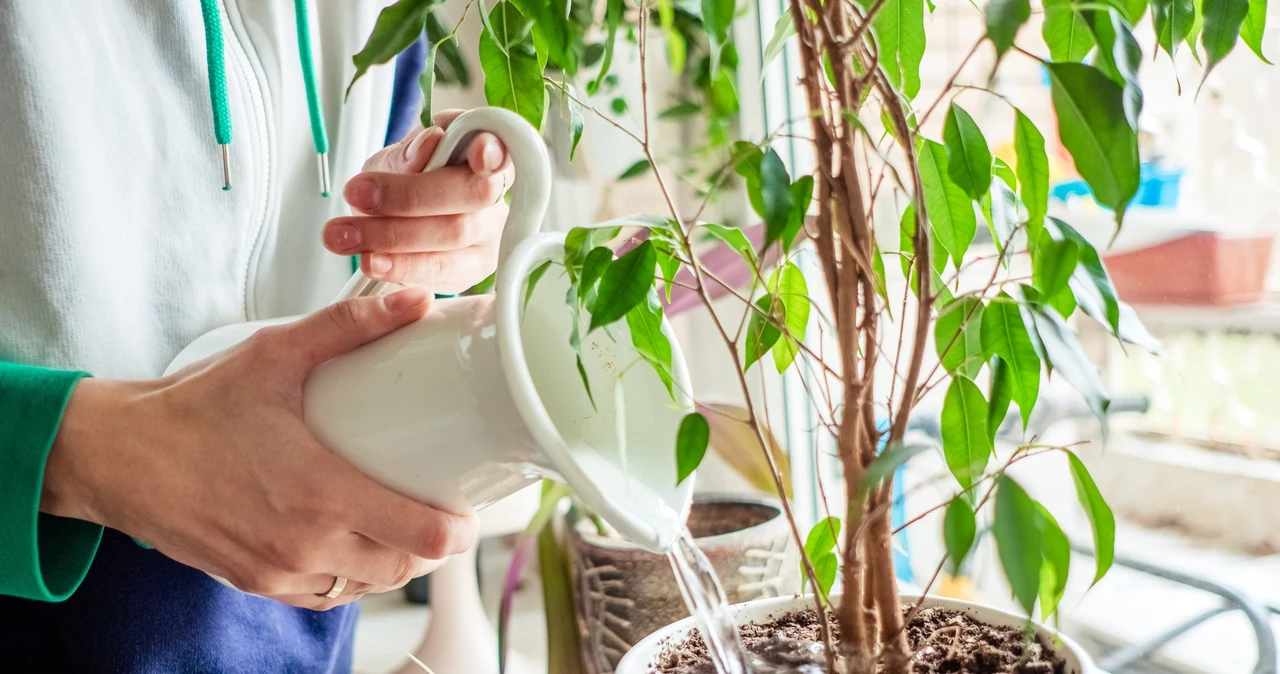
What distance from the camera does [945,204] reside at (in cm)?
53

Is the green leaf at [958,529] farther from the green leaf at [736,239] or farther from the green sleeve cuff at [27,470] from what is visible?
the green sleeve cuff at [27,470]

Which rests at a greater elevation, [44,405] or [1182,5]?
[1182,5]

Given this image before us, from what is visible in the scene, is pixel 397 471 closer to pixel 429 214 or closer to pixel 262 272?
pixel 429 214

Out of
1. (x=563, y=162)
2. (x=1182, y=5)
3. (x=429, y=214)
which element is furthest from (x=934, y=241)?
(x=563, y=162)

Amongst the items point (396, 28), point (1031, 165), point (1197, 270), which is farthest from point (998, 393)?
point (1197, 270)

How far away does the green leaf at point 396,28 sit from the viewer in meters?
0.52

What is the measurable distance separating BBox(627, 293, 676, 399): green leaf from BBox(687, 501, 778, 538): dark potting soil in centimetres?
63

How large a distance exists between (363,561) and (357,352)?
0.44 feet

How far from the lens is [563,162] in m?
1.59

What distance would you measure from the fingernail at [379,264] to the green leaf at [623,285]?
0.26 m

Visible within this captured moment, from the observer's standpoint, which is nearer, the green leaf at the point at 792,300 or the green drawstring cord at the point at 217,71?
the green leaf at the point at 792,300

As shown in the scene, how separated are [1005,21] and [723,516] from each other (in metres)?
0.86

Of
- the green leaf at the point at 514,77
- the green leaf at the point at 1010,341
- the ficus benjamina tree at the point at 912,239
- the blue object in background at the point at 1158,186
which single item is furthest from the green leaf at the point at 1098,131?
the blue object in background at the point at 1158,186

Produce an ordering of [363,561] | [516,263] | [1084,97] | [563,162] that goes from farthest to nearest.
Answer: [563,162] → [363,561] → [516,263] → [1084,97]
